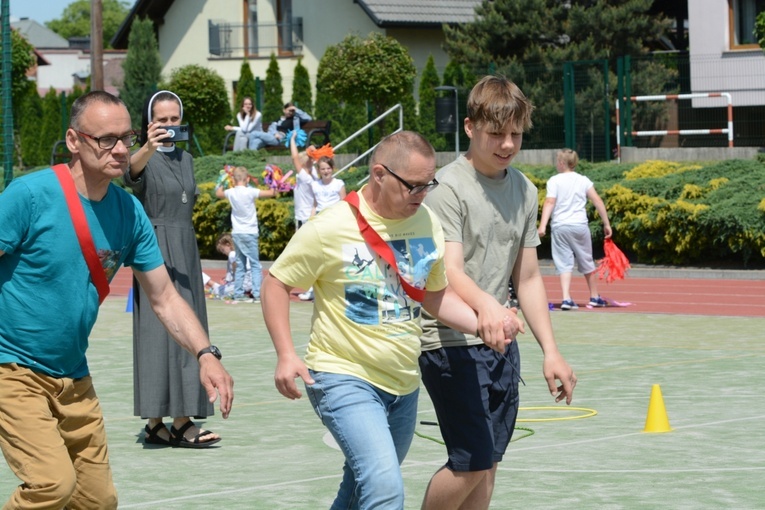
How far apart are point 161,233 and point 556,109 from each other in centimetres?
2229

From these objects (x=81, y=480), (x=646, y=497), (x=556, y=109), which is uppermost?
(x=556, y=109)

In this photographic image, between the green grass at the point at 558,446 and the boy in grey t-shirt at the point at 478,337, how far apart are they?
1.34 m

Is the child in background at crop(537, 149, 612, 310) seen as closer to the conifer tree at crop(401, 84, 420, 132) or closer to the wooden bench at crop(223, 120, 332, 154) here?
the wooden bench at crop(223, 120, 332, 154)

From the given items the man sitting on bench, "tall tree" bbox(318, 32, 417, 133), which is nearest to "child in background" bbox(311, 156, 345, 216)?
the man sitting on bench

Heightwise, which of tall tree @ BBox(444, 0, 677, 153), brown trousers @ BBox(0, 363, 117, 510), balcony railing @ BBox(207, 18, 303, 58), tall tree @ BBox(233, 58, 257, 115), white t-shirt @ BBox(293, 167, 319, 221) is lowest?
brown trousers @ BBox(0, 363, 117, 510)

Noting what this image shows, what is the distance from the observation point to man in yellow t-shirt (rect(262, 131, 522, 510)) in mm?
5113

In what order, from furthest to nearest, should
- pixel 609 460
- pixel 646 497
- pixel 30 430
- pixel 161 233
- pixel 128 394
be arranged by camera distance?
pixel 128 394 < pixel 161 233 < pixel 609 460 < pixel 646 497 < pixel 30 430

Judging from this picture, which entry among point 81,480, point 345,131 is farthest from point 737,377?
point 345,131

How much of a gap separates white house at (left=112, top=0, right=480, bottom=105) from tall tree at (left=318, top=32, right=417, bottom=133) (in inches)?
342

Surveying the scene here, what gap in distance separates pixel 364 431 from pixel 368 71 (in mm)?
27713

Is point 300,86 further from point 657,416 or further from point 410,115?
point 657,416

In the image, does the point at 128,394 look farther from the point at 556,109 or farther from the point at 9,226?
the point at 556,109

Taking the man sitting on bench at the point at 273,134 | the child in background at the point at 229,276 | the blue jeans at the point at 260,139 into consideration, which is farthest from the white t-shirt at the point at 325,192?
the blue jeans at the point at 260,139

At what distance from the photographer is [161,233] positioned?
8.57m
